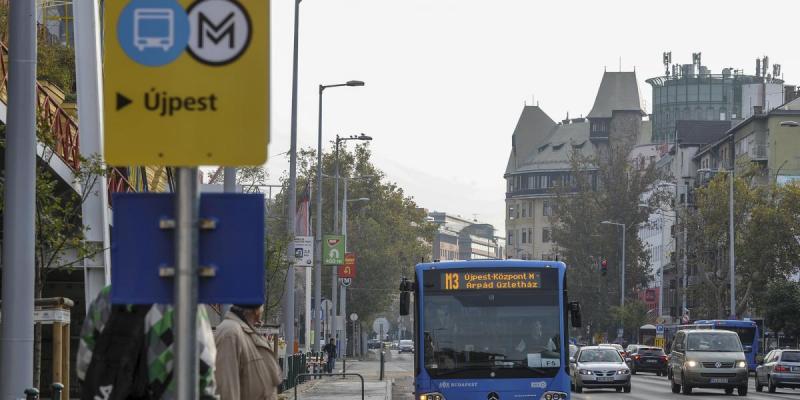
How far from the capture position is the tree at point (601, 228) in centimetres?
12388

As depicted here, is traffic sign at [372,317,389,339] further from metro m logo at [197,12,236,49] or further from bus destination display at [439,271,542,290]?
metro m logo at [197,12,236,49]

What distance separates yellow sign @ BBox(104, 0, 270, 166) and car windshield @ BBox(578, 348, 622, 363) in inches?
1744

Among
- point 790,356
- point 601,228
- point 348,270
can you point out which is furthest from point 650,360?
point 601,228

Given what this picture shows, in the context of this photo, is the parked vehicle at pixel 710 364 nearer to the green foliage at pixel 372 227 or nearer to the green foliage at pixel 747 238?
the green foliage at pixel 747 238

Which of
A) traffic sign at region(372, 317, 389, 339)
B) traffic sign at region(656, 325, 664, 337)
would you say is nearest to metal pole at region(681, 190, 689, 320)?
traffic sign at region(656, 325, 664, 337)

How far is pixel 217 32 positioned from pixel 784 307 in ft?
254

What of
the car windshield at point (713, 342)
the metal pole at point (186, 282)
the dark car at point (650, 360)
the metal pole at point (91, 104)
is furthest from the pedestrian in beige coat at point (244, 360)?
the dark car at point (650, 360)

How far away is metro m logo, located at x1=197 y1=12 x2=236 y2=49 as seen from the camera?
19.7 feet

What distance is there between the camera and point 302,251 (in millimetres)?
41469

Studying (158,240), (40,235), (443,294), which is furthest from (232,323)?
(443,294)

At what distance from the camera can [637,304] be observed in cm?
12169

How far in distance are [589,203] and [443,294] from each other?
338 feet

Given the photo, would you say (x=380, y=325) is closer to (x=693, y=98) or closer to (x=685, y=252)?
(x=685, y=252)

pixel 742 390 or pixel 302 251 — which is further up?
pixel 302 251
